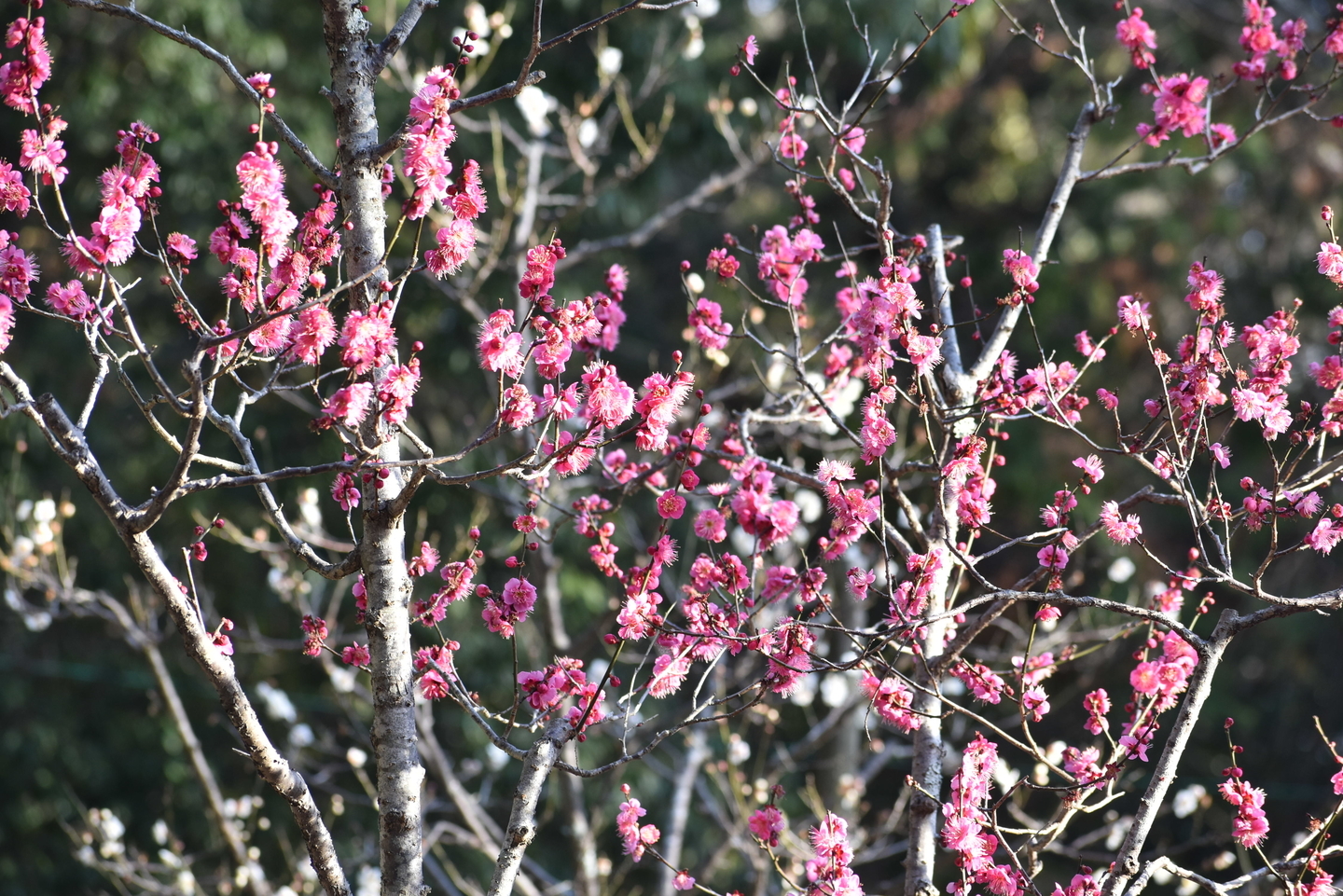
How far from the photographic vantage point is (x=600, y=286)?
303 inches

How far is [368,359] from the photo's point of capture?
1801mm

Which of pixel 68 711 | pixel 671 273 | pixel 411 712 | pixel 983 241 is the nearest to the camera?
pixel 411 712

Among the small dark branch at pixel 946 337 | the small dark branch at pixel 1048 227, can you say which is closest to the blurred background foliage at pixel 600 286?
the small dark branch at pixel 1048 227

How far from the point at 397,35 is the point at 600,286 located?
565 cm

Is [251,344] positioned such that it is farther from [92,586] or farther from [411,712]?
[92,586]

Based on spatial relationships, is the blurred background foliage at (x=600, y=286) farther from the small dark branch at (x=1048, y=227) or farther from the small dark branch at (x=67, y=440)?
the small dark branch at (x=67, y=440)

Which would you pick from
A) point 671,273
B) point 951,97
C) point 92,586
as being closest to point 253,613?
point 92,586

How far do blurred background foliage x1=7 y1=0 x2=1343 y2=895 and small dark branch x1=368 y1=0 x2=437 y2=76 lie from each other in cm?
382

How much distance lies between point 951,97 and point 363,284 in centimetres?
835

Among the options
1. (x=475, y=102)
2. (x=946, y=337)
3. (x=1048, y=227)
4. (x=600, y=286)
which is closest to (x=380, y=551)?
(x=475, y=102)

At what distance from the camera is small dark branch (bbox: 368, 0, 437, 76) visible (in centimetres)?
205

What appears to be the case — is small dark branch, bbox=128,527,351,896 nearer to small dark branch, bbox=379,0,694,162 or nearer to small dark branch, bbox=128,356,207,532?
small dark branch, bbox=128,356,207,532

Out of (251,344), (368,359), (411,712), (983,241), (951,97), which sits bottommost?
(411,712)

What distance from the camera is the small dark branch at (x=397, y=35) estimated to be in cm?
205
